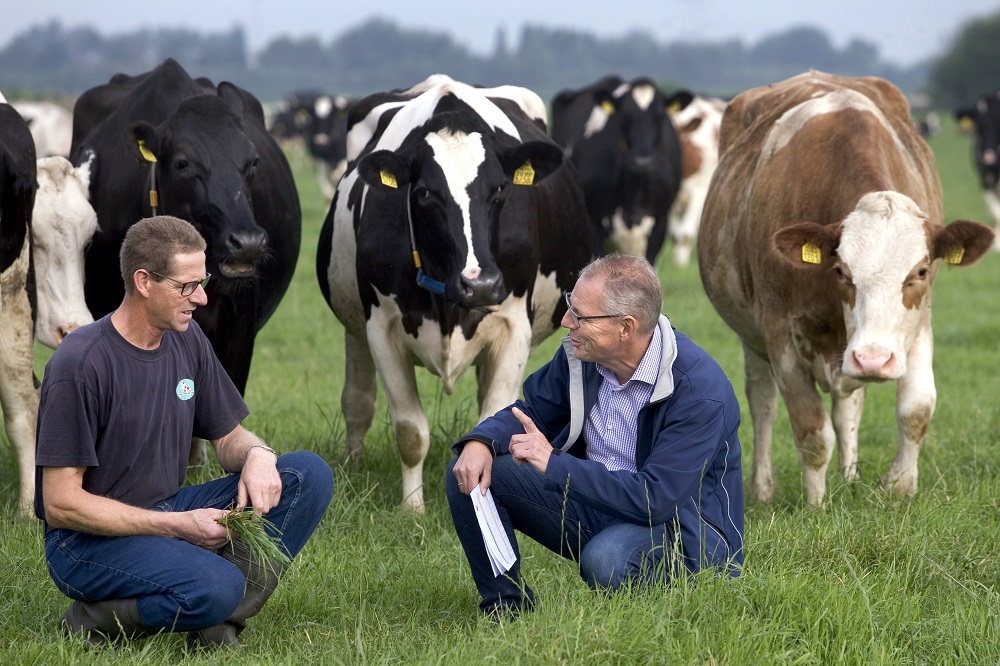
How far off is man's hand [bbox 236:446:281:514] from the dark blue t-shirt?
23cm

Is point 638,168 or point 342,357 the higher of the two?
point 638,168

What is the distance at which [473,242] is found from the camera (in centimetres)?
575

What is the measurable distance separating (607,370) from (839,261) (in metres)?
1.72

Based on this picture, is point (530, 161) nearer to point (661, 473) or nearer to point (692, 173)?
point (661, 473)

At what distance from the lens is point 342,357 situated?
10.6 m

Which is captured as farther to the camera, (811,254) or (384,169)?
(384,169)

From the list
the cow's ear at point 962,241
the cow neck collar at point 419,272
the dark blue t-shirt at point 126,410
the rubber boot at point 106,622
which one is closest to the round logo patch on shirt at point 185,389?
the dark blue t-shirt at point 126,410

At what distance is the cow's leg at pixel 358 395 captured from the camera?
24.1 ft

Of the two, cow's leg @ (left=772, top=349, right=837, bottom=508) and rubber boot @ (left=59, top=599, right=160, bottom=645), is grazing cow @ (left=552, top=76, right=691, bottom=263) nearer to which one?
cow's leg @ (left=772, top=349, right=837, bottom=508)

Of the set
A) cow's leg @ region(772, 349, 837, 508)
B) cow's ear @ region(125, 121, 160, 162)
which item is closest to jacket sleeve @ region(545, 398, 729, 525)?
cow's leg @ region(772, 349, 837, 508)

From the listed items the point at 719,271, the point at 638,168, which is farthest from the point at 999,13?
the point at 719,271

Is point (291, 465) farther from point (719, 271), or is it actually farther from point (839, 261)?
point (719, 271)

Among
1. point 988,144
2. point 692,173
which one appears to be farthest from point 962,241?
point 988,144

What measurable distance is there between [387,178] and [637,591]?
2.67 metres
